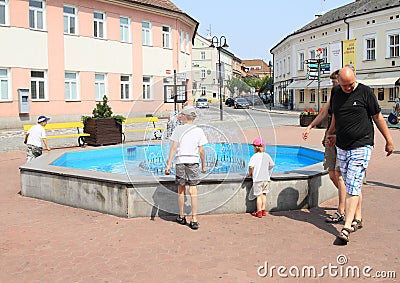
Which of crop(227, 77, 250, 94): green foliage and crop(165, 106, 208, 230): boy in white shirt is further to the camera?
crop(227, 77, 250, 94): green foliage

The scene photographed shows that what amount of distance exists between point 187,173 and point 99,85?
24.7 metres

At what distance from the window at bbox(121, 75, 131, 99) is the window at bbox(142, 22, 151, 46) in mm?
3033

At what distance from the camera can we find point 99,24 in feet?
97.4

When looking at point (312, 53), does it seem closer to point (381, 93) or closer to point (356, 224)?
point (381, 93)

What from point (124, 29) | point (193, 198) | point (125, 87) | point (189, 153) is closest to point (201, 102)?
point (189, 153)

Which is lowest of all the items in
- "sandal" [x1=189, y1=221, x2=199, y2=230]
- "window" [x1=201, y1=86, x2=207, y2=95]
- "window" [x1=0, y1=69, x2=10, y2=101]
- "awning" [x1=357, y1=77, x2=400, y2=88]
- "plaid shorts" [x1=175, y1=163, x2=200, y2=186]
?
"sandal" [x1=189, y1=221, x2=199, y2=230]

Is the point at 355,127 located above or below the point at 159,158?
above

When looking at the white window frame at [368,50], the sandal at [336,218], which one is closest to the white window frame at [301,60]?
the white window frame at [368,50]

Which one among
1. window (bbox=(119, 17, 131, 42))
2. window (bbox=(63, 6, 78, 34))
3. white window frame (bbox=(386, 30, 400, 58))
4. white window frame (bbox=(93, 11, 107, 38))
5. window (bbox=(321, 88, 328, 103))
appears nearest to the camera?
window (bbox=(63, 6, 78, 34))

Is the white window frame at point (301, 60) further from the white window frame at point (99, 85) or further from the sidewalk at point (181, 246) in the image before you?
the sidewalk at point (181, 246)

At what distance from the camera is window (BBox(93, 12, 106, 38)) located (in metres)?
29.4

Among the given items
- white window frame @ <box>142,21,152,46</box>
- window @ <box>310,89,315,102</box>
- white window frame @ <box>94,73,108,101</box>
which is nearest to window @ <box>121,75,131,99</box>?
white window frame @ <box>94,73,108,101</box>

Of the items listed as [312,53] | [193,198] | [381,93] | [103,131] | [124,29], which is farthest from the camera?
[312,53]

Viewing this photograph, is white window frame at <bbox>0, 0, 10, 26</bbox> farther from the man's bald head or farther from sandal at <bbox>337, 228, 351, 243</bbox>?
sandal at <bbox>337, 228, 351, 243</bbox>
